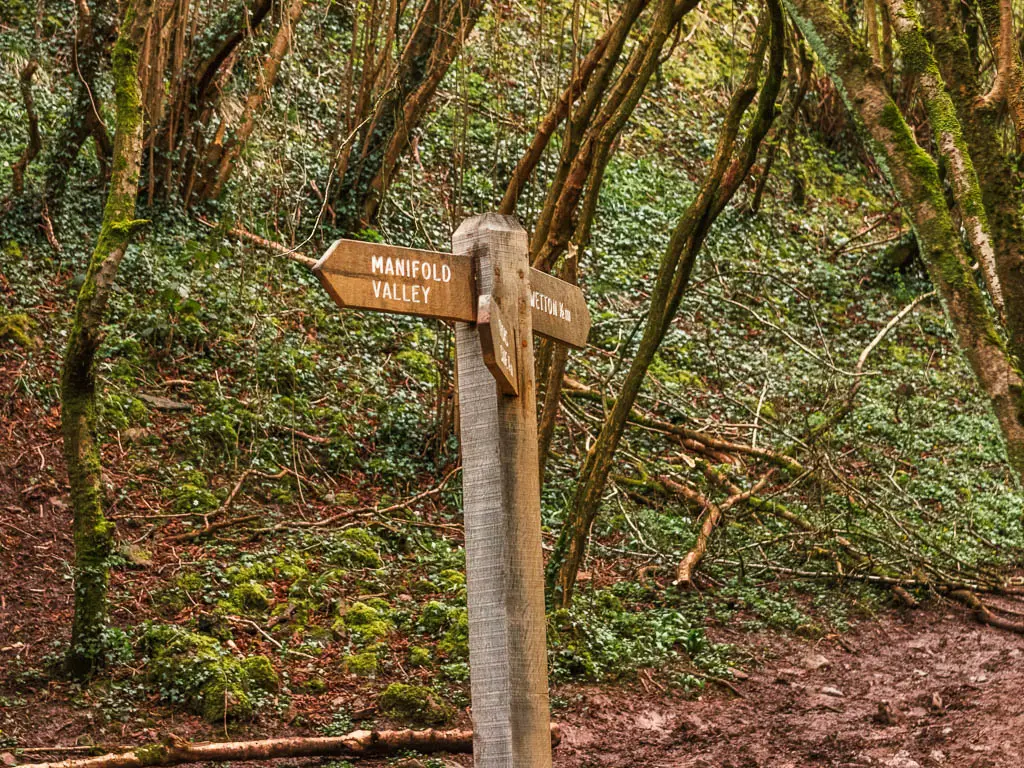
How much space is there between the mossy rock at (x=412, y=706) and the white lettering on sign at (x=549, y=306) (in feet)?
8.70

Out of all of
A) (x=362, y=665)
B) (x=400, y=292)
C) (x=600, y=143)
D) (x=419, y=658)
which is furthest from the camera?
(x=600, y=143)

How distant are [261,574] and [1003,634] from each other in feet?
17.5

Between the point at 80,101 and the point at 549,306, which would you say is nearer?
the point at 549,306

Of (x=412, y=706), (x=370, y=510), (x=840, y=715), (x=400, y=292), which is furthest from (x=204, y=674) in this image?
(x=840, y=715)

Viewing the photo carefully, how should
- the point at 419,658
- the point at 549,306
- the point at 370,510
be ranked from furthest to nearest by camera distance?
the point at 370,510 < the point at 419,658 < the point at 549,306

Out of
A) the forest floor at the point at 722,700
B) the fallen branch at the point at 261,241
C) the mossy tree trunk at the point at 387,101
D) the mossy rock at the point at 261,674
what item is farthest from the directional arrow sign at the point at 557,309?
the mossy tree trunk at the point at 387,101

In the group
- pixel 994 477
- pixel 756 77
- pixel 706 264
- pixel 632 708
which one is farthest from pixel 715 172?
pixel 706 264

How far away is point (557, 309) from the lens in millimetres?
3551

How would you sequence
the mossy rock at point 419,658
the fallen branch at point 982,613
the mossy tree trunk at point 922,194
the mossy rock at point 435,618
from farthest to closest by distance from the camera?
1. the fallen branch at point 982,613
2. the mossy rock at point 435,618
3. the mossy rock at point 419,658
4. the mossy tree trunk at point 922,194

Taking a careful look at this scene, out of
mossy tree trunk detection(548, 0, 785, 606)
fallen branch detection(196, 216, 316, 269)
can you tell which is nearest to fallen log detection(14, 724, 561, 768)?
mossy tree trunk detection(548, 0, 785, 606)

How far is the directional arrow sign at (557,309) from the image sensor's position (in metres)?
3.43

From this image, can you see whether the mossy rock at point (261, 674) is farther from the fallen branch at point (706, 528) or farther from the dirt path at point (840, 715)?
the fallen branch at point (706, 528)

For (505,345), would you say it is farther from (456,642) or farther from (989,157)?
(456,642)

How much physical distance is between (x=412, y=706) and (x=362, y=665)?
65 cm
